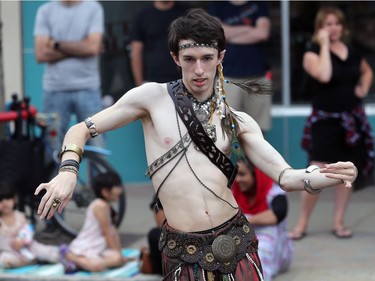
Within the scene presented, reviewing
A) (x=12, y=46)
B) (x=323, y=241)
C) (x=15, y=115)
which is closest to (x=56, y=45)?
(x=15, y=115)

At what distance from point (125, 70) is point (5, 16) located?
4.61 feet

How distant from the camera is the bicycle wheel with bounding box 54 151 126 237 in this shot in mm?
8344

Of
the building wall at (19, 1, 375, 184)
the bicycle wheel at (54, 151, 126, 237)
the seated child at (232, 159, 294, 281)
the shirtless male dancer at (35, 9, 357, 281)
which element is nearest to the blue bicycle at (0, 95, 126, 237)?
the bicycle wheel at (54, 151, 126, 237)

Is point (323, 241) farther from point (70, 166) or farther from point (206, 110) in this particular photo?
point (70, 166)

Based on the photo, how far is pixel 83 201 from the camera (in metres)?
8.38

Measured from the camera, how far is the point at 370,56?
10391 millimetres

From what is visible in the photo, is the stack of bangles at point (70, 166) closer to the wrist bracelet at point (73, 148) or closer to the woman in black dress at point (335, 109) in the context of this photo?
the wrist bracelet at point (73, 148)

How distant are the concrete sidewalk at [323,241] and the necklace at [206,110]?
298cm

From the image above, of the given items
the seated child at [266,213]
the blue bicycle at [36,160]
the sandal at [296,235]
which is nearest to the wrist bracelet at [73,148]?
the seated child at [266,213]

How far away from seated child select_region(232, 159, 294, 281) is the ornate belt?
2.73 m

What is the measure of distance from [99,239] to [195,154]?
3330 mm

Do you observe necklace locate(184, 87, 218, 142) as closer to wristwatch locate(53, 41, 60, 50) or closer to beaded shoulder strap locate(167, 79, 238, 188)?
beaded shoulder strap locate(167, 79, 238, 188)

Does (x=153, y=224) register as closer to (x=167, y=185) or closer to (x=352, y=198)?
(x=352, y=198)

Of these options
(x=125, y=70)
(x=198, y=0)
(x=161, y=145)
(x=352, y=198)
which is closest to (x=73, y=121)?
→ (x=125, y=70)
